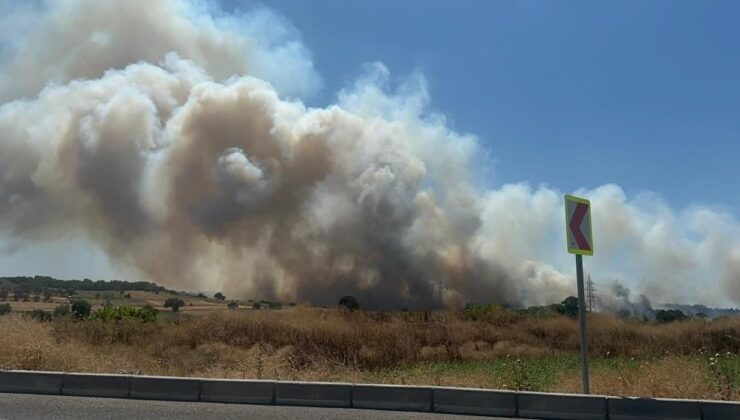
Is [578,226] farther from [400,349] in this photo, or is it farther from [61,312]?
[61,312]

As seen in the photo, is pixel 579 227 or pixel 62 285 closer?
pixel 579 227

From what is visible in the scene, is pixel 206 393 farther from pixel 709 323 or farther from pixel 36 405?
pixel 709 323

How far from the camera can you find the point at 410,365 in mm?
15602

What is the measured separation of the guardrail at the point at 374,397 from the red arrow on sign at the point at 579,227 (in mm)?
1865

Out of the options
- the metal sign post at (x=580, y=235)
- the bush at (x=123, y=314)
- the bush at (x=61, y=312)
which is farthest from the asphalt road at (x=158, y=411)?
the bush at (x=61, y=312)

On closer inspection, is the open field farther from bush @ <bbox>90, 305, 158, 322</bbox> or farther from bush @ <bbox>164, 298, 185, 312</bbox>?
bush @ <bbox>164, 298, 185, 312</bbox>

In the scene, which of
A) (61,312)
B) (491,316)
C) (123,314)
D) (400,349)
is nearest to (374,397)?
(400,349)

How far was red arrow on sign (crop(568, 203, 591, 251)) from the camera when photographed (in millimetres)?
7102

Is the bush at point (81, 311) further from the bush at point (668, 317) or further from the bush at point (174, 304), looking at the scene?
the bush at point (668, 317)

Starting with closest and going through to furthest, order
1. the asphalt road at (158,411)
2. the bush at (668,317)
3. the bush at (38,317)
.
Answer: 1. the asphalt road at (158,411)
2. the bush at (38,317)
3. the bush at (668,317)

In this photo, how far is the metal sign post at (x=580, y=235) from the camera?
6.98 metres

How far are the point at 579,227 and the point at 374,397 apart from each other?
3.28 metres

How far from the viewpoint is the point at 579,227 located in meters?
7.19

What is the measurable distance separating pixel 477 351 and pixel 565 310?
15961mm
